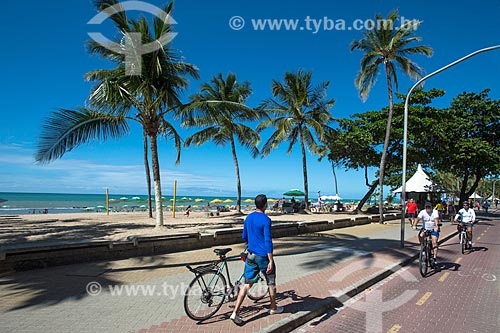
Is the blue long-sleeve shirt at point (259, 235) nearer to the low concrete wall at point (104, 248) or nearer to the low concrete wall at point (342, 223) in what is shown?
the low concrete wall at point (104, 248)

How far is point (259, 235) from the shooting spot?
4488mm

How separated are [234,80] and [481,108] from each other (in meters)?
23.8

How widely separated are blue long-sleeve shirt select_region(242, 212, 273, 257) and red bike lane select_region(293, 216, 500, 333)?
49.0 inches

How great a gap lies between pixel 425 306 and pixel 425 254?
2.59 m

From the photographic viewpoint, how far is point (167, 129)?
1636 cm

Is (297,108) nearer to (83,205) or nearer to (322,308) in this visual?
(322,308)

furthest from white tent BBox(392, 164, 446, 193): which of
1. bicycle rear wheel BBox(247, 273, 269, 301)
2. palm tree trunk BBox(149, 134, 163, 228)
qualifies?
bicycle rear wheel BBox(247, 273, 269, 301)

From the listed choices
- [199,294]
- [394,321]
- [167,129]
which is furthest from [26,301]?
[167,129]

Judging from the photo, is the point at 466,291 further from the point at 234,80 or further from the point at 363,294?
the point at 234,80

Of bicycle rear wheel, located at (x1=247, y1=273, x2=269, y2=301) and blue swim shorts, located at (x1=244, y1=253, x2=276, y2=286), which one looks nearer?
blue swim shorts, located at (x1=244, y1=253, x2=276, y2=286)

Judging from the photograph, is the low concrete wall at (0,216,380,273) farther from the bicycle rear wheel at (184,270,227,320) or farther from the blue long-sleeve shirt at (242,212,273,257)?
the blue long-sleeve shirt at (242,212,273,257)

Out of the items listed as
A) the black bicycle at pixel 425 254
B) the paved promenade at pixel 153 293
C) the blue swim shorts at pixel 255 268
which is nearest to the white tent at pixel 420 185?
the paved promenade at pixel 153 293

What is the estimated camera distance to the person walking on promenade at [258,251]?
14.5 ft

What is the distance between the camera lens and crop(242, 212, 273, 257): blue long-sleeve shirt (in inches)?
175
